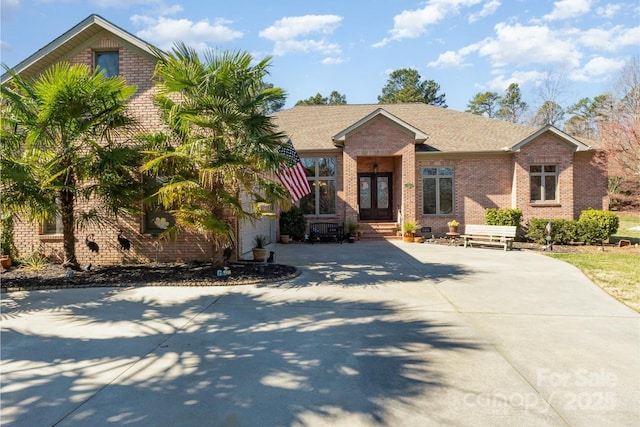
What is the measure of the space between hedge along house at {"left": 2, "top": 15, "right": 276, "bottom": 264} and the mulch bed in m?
0.52

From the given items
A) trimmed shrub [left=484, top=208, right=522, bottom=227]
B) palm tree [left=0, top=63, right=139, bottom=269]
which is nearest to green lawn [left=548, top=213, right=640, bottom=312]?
trimmed shrub [left=484, top=208, right=522, bottom=227]

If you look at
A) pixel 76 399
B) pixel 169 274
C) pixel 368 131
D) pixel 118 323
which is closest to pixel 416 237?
pixel 368 131

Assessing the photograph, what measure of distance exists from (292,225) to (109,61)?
9028mm

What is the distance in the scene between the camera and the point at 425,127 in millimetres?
19234

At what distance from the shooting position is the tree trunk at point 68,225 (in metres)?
8.20

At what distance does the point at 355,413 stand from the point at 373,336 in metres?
1.78

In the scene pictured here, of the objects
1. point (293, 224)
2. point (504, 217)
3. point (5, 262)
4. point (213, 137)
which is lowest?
point (5, 262)

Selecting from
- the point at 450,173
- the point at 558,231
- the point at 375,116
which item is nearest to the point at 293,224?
the point at 375,116

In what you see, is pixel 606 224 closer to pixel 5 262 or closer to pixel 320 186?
pixel 320 186

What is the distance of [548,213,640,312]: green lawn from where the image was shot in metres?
6.99

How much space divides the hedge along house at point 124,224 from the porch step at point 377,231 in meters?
7.93

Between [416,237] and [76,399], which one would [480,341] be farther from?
[416,237]

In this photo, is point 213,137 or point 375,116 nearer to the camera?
point 213,137

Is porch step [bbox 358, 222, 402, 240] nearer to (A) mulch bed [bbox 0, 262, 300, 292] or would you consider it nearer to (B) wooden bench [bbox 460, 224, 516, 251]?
(B) wooden bench [bbox 460, 224, 516, 251]
